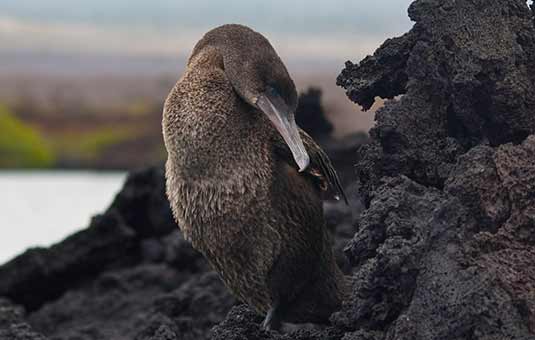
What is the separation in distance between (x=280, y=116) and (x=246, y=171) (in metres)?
0.33

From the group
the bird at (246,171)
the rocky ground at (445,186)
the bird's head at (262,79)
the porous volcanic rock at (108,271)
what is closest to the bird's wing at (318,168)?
the bird at (246,171)

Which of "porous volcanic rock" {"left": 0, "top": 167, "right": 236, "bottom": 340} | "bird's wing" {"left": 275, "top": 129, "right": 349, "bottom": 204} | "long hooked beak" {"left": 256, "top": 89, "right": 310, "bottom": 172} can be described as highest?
"long hooked beak" {"left": 256, "top": 89, "right": 310, "bottom": 172}

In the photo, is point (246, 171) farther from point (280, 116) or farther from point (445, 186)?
point (445, 186)

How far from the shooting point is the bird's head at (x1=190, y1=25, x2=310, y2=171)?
218 inches

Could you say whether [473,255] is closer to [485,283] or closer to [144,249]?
[485,283]

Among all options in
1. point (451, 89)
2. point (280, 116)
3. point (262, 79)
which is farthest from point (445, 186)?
point (262, 79)

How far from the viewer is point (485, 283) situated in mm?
3930

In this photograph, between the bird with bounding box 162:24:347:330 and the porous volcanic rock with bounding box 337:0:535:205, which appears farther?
the bird with bounding box 162:24:347:330

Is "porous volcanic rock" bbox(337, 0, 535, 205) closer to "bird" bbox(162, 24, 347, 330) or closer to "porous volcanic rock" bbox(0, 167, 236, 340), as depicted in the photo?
"bird" bbox(162, 24, 347, 330)

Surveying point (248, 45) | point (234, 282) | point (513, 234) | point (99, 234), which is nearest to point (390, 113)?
point (513, 234)

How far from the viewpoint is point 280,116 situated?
5.53 meters

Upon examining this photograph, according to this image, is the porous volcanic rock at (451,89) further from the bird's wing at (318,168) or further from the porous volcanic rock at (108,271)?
the porous volcanic rock at (108,271)

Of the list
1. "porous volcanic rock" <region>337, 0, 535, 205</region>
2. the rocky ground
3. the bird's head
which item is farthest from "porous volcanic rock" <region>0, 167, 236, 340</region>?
"porous volcanic rock" <region>337, 0, 535, 205</region>

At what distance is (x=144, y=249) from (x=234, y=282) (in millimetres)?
3922
